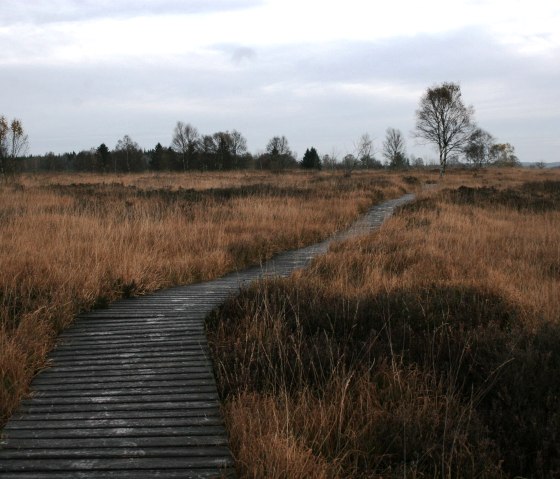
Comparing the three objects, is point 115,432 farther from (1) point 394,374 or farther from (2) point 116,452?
(1) point 394,374

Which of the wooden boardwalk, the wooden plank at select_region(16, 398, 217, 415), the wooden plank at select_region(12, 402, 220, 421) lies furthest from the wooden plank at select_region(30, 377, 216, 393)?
the wooden plank at select_region(12, 402, 220, 421)

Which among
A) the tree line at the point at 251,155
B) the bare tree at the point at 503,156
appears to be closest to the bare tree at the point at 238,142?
the tree line at the point at 251,155

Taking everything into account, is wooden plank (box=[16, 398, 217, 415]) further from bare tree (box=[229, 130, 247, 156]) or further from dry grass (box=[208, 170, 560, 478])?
bare tree (box=[229, 130, 247, 156])

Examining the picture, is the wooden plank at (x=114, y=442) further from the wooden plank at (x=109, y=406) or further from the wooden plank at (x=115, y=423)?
the wooden plank at (x=109, y=406)

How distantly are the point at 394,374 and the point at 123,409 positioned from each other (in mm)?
1913

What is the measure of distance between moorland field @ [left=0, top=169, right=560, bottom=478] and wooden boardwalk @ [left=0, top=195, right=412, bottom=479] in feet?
0.54

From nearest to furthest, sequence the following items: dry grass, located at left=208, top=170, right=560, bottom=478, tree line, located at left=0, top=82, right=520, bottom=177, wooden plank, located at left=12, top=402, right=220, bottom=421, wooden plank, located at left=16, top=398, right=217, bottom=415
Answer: dry grass, located at left=208, top=170, right=560, bottom=478 → wooden plank, located at left=12, top=402, right=220, bottom=421 → wooden plank, located at left=16, top=398, right=217, bottom=415 → tree line, located at left=0, top=82, right=520, bottom=177

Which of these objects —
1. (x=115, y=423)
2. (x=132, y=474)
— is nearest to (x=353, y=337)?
(x=115, y=423)

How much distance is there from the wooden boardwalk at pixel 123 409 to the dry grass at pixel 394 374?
0.21 metres

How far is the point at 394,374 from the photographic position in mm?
3703

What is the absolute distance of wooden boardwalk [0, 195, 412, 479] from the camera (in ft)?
9.37

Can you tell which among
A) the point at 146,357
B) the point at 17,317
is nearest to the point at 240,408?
the point at 146,357

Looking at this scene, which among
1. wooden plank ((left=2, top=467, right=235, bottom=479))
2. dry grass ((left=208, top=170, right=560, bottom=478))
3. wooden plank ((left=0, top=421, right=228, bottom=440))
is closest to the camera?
wooden plank ((left=2, top=467, right=235, bottom=479))

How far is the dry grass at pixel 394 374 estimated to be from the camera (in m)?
2.96
